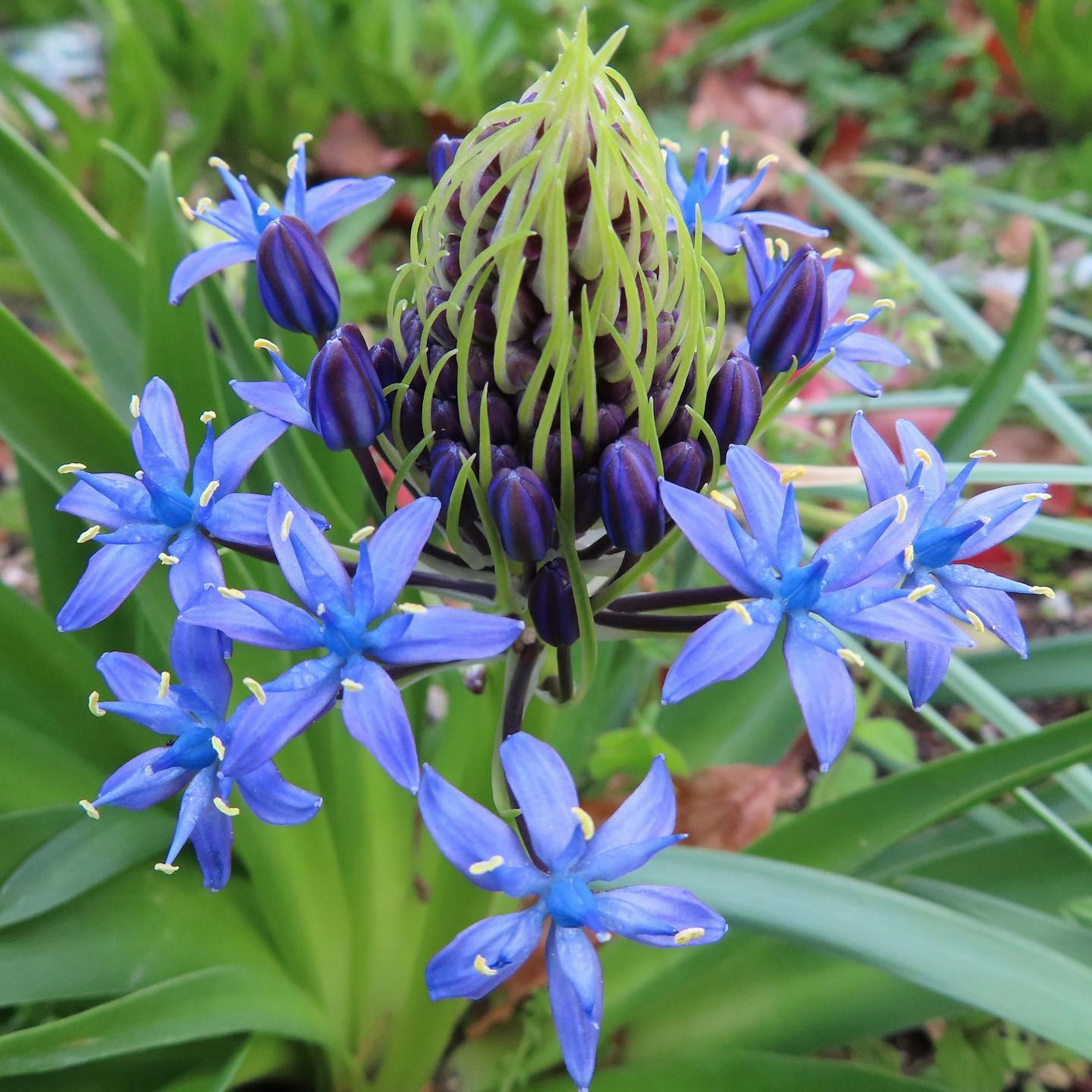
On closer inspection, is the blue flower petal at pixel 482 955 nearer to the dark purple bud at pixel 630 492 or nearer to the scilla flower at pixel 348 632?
the scilla flower at pixel 348 632

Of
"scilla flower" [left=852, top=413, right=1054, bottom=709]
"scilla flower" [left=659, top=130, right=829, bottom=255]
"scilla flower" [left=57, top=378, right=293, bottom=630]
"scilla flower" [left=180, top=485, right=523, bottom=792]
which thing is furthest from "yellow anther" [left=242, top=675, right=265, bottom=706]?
"scilla flower" [left=659, top=130, right=829, bottom=255]

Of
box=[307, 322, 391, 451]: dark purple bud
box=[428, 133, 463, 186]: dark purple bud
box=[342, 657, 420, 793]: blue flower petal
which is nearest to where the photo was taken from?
box=[342, 657, 420, 793]: blue flower petal

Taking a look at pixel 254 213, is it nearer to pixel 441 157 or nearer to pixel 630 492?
pixel 441 157

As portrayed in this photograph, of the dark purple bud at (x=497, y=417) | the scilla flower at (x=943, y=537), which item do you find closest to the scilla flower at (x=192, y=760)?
the dark purple bud at (x=497, y=417)

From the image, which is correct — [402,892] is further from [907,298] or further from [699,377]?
[907,298]

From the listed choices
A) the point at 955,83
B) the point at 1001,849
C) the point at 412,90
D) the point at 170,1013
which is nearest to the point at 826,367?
the point at 1001,849

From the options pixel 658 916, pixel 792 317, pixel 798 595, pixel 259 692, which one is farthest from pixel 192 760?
pixel 792 317

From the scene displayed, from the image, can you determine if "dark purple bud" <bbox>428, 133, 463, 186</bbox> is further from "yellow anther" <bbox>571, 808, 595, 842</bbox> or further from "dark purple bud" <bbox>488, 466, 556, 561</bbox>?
"yellow anther" <bbox>571, 808, 595, 842</bbox>
